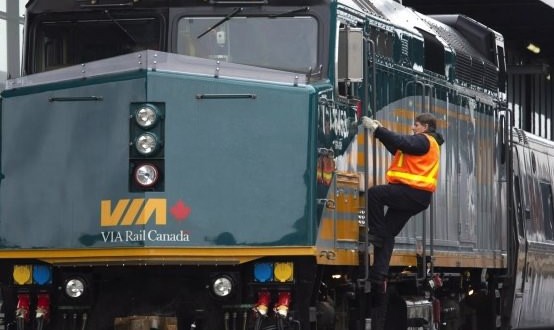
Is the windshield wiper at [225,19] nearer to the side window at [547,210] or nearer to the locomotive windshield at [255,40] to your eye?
the locomotive windshield at [255,40]

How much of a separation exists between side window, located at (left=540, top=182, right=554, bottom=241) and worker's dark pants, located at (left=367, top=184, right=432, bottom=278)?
8.10m

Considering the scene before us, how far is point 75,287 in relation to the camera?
491 inches

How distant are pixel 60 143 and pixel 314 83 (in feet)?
6.93

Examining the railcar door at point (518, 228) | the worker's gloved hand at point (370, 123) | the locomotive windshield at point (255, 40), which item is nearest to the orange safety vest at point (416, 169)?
the worker's gloved hand at point (370, 123)

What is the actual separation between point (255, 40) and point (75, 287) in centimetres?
251

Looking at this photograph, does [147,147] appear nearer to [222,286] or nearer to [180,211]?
[180,211]

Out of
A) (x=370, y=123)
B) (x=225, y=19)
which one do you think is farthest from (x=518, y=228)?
(x=225, y=19)

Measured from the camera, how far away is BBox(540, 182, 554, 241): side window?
21516mm

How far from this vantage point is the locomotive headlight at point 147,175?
1200 cm

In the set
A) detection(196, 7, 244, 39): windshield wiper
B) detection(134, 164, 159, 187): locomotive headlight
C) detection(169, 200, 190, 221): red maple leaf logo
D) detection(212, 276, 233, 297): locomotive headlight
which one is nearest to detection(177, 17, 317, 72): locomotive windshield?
detection(196, 7, 244, 39): windshield wiper

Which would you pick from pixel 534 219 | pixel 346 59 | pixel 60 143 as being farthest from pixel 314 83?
pixel 534 219

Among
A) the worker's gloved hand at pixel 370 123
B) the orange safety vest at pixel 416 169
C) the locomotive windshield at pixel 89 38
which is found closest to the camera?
the locomotive windshield at pixel 89 38

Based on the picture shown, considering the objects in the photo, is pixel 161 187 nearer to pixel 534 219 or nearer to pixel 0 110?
pixel 0 110

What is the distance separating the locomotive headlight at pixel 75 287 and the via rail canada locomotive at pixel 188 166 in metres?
0.01
